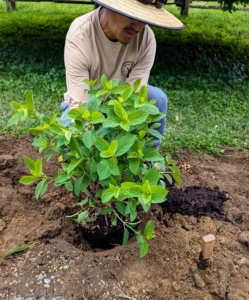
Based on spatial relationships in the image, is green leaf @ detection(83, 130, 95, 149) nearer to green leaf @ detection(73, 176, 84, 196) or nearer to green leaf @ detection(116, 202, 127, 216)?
green leaf @ detection(73, 176, 84, 196)

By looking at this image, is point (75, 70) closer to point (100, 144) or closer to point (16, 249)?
point (100, 144)

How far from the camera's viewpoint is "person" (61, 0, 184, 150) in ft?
6.48

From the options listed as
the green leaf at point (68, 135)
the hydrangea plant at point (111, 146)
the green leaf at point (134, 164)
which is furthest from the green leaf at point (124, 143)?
the green leaf at point (68, 135)

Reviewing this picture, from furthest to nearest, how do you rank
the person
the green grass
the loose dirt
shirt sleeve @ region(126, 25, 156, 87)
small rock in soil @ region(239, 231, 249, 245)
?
the green grass, shirt sleeve @ region(126, 25, 156, 87), small rock in soil @ region(239, 231, 249, 245), the person, the loose dirt

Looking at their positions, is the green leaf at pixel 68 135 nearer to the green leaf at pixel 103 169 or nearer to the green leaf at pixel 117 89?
the green leaf at pixel 103 169

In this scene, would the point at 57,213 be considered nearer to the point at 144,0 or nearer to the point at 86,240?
the point at 86,240

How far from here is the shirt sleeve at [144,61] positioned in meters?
2.58

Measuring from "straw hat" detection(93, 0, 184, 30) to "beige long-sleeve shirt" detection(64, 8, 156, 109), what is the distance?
42 cm

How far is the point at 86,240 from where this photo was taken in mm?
2229

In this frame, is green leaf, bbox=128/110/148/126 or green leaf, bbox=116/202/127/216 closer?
green leaf, bbox=128/110/148/126

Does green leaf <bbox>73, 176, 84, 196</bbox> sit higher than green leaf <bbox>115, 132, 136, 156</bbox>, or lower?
lower

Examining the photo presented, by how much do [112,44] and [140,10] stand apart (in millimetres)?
501

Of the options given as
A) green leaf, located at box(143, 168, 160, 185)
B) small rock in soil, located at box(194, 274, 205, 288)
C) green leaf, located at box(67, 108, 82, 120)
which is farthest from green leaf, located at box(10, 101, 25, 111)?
small rock in soil, located at box(194, 274, 205, 288)

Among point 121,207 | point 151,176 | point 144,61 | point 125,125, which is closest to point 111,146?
point 125,125
